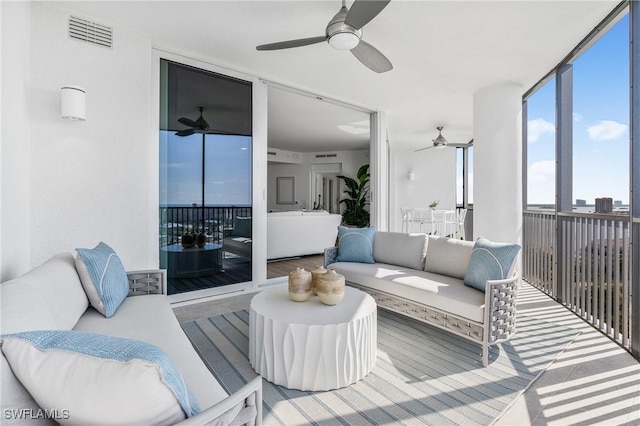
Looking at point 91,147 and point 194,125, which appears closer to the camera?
point 91,147

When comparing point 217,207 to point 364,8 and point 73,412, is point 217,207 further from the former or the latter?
point 73,412

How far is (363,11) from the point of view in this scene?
202 cm

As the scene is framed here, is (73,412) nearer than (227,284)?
Yes

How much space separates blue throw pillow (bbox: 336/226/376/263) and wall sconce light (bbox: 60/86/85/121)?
8.97 feet

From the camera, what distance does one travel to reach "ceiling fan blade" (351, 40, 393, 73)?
2590 mm

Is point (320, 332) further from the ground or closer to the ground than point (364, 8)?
closer to the ground

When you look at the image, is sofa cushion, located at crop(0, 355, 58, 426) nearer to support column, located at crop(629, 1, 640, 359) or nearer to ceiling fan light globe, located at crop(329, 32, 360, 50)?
ceiling fan light globe, located at crop(329, 32, 360, 50)

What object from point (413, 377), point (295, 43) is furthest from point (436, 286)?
point (295, 43)

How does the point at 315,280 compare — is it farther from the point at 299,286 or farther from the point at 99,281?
the point at 99,281

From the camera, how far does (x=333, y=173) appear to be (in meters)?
10.5

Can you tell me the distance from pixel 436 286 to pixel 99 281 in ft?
7.90

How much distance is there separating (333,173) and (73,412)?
997cm

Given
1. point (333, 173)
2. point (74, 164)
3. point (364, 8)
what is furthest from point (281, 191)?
point (364, 8)

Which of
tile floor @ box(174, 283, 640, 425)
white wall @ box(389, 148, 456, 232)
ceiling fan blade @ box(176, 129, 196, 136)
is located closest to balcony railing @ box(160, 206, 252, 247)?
ceiling fan blade @ box(176, 129, 196, 136)
